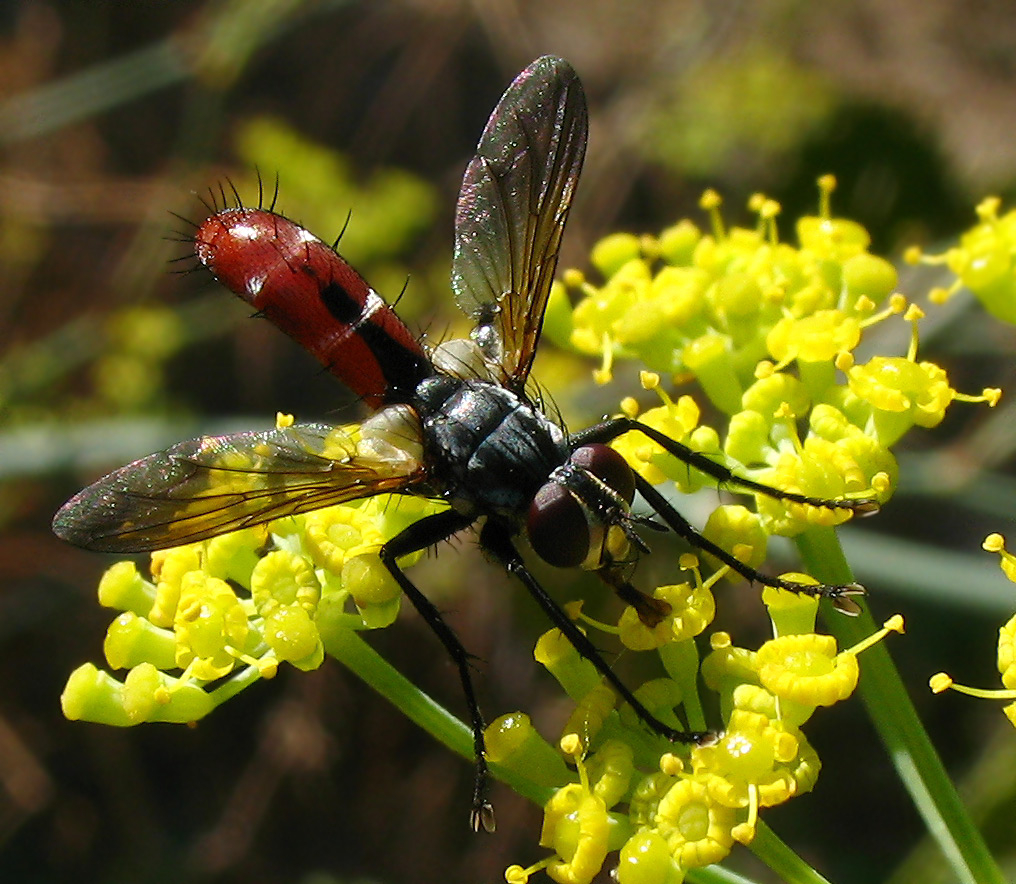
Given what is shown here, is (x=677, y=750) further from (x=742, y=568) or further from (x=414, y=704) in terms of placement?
(x=414, y=704)

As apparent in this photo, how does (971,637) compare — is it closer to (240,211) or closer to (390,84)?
(240,211)

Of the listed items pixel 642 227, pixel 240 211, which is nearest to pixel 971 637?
pixel 642 227

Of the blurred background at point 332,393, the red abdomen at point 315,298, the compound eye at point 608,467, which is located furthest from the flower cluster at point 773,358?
the blurred background at point 332,393

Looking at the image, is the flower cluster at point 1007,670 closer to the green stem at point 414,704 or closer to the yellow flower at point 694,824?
the yellow flower at point 694,824

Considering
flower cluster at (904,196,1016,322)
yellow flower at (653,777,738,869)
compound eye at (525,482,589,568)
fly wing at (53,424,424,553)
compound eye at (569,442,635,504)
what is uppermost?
fly wing at (53,424,424,553)

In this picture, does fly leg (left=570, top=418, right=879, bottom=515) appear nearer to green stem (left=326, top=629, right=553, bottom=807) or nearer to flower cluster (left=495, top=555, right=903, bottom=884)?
flower cluster (left=495, top=555, right=903, bottom=884)

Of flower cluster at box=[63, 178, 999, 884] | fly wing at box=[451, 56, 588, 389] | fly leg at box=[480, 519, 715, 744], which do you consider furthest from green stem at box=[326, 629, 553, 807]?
fly wing at box=[451, 56, 588, 389]

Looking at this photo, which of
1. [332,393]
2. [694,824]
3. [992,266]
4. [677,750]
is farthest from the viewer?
[332,393]

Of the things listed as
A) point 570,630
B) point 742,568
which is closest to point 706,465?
point 742,568
